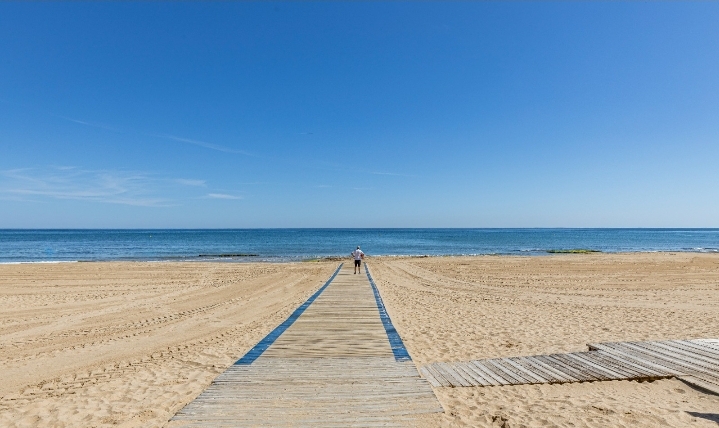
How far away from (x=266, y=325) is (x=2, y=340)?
604 centimetres

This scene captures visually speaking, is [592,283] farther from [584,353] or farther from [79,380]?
[79,380]

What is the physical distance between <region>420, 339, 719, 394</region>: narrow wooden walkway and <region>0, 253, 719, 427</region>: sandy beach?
0.63 ft

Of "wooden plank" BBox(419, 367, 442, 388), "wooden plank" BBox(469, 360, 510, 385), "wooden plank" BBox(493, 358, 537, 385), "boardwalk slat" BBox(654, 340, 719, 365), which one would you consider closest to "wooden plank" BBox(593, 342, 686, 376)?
"boardwalk slat" BBox(654, 340, 719, 365)

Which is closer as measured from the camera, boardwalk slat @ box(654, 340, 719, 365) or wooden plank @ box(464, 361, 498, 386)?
wooden plank @ box(464, 361, 498, 386)

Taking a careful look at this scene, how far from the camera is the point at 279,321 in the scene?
10.6 meters

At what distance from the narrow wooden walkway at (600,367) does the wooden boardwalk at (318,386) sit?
34.5 inches

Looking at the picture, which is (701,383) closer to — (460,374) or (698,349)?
(698,349)

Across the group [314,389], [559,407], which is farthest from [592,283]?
[314,389]

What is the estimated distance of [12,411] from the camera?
5.09m

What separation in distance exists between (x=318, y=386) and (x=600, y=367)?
429cm

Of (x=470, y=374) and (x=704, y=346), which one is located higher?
(x=704, y=346)

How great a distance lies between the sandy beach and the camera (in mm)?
4695

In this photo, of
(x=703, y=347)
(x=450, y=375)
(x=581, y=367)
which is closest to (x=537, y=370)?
(x=581, y=367)

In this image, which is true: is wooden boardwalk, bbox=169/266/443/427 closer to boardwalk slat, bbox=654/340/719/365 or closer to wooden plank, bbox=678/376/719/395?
wooden plank, bbox=678/376/719/395
